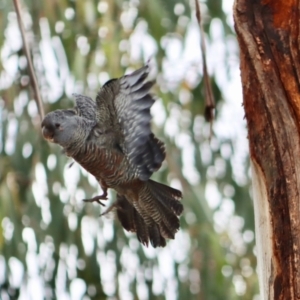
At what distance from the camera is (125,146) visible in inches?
93.6

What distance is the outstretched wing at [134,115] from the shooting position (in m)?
2.21

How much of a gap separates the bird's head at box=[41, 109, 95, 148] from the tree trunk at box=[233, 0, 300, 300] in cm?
53

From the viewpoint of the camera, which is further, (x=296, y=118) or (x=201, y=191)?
(x=201, y=191)

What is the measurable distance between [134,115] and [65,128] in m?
0.23

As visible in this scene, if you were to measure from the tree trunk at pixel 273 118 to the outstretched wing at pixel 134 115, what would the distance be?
286 mm

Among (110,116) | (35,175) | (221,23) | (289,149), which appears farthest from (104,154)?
(221,23)

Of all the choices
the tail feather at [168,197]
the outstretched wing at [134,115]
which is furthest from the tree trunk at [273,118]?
the tail feather at [168,197]

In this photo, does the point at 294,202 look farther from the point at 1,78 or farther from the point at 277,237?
the point at 1,78

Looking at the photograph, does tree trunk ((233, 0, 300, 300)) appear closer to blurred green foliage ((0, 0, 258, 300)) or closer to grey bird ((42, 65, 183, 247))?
grey bird ((42, 65, 183, 247))

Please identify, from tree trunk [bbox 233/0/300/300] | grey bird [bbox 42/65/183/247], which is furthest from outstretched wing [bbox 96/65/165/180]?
tree trunk [bbox 233/0/300/300]

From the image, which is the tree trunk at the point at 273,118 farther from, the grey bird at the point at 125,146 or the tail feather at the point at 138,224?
the tail feather at the point at 138,224

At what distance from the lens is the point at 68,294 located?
13.4ft

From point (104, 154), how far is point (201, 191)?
1884 mm

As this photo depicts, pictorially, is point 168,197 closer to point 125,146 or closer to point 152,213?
point 152,213
